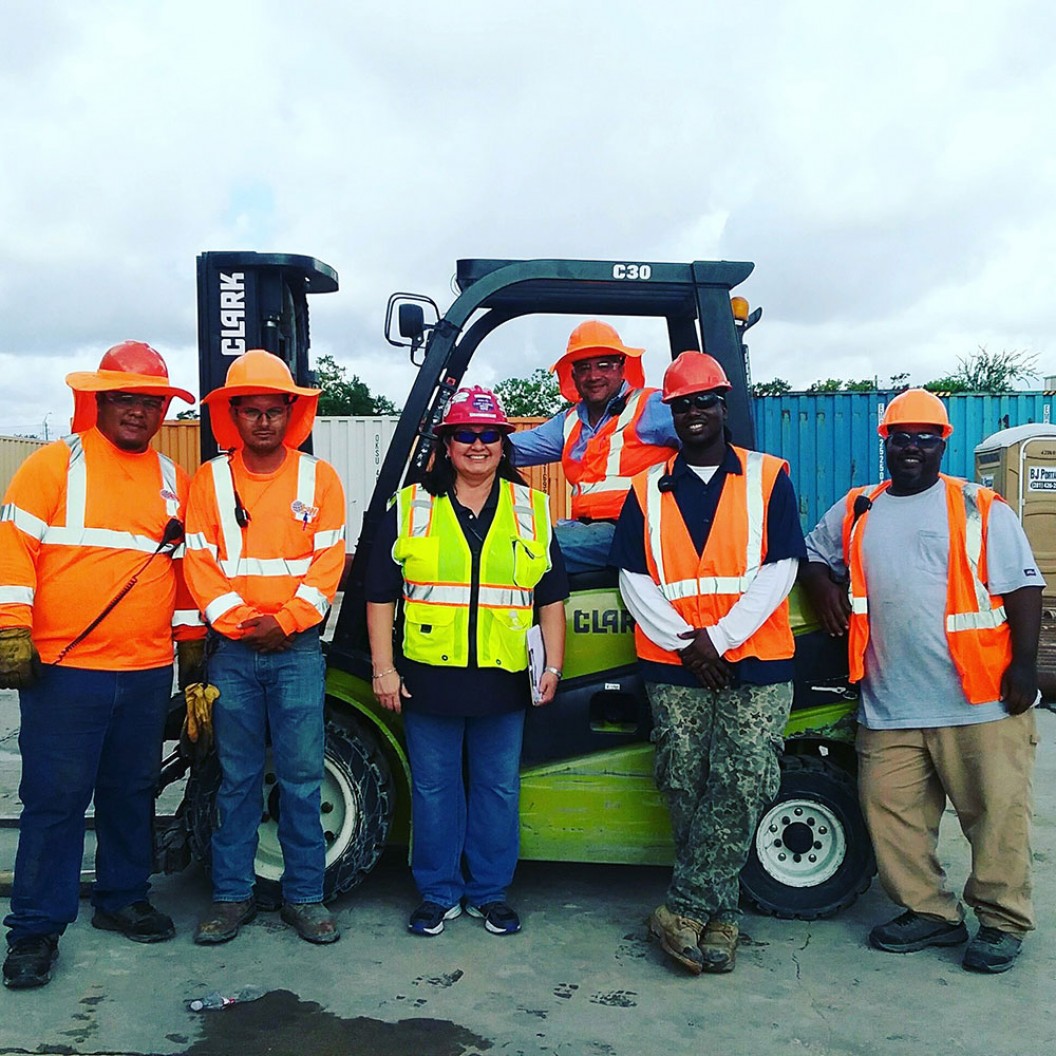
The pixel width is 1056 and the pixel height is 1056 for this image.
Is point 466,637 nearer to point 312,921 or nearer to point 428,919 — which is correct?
point 428,919

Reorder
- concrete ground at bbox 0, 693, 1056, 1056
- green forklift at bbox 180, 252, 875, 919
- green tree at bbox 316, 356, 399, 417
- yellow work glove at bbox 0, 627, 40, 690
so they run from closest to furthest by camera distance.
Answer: concrete ground at bbox 0, 693, 1056, 1056, yellow work glove at bbox 0, 627, 40, 690, green forklift at bbox 180, 252, 875, 919, green tree at bbox 316, 356, 399, 417

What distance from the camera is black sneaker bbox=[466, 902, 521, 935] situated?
400 centimetres

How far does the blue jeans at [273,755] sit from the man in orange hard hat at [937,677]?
6.33 feet

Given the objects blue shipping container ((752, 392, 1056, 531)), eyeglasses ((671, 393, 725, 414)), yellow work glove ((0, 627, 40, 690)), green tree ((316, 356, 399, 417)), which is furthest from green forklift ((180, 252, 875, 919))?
green tree ((316, 356, 399, 417))

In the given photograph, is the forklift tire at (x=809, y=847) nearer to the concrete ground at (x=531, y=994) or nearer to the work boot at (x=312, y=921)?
the concrete ground at (x=531, y=994)

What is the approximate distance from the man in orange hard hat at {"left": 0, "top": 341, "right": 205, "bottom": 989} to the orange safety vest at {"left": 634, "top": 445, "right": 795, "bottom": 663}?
1.69 meters

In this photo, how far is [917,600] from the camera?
3824 mm

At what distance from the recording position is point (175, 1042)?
321 centimetres

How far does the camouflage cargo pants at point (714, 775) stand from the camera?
146 inches

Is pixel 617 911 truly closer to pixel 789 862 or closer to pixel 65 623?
A: pixel 789 862

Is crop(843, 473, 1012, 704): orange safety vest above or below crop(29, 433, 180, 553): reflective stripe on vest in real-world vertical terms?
below

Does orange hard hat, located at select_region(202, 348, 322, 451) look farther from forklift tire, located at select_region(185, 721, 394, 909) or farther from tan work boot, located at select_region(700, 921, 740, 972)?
tan work boot, located at select_region(700, 921, 740, 972)

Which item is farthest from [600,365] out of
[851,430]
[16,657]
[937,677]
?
[851,430]

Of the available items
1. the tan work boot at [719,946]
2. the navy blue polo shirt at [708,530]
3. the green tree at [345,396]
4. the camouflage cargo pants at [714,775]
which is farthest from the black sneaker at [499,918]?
the green tree at [345,396]
